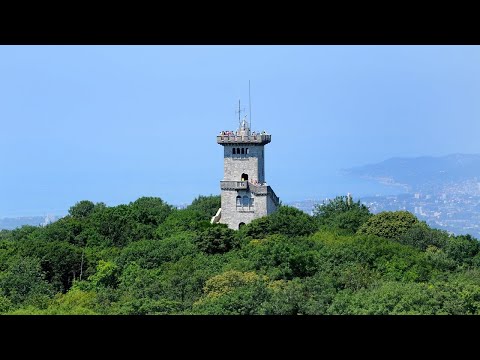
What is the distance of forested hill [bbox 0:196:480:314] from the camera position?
2947 cm

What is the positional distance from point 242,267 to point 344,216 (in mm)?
17397

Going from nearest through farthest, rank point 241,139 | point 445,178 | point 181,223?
point 181,223 < point 241,139 < point 445,178

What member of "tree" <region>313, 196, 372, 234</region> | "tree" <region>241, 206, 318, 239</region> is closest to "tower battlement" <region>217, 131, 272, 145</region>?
"tree" <region>313, 196, 372, 234</region>

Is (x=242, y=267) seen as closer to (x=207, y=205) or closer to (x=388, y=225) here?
(x=388, y=225)

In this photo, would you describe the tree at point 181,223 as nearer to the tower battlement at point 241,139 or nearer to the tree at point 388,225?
the tower battlement at point 241,139

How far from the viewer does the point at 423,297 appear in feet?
91.1

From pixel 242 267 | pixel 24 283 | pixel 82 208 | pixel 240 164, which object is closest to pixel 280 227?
pixel 240 164

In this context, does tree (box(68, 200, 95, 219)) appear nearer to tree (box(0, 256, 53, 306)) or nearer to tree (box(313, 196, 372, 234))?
tree (box(313, 196, 372, 234))

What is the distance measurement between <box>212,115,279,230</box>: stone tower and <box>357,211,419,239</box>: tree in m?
6.86

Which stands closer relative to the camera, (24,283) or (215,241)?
(24,283)

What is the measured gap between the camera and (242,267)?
3803 cm

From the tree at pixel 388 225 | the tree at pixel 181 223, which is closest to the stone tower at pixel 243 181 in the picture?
the tree at pixel 181 223
